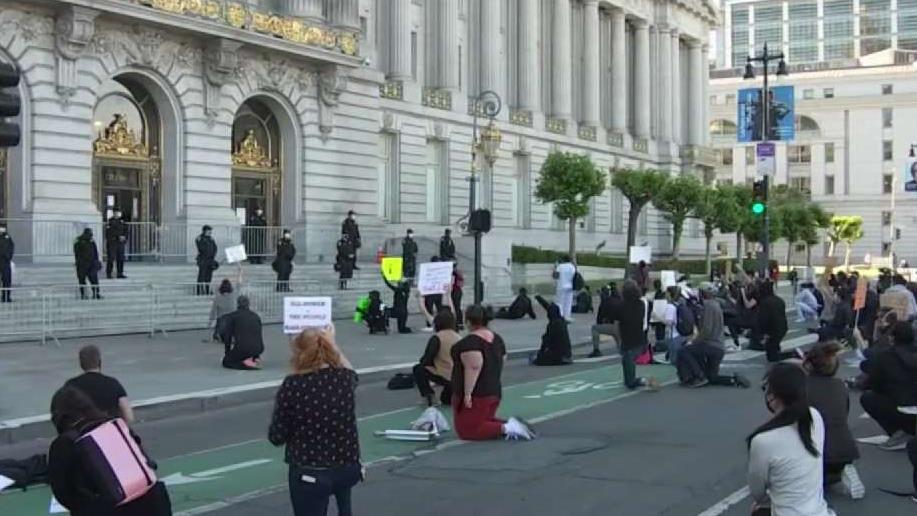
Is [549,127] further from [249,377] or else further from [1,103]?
[1,103]

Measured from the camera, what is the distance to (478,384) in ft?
37.5

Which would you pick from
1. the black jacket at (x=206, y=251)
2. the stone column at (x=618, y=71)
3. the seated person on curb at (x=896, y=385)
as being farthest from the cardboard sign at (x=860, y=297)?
the stone column at (x=618, y=71)

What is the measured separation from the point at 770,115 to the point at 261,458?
25.5 meters

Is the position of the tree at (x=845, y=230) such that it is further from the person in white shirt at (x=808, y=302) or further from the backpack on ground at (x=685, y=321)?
the backpack on ground at (x=685, y=321)

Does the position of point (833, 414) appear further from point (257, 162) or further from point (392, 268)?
point (257, 162)

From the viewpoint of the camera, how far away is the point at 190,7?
32.3 m

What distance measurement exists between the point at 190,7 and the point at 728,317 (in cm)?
1838

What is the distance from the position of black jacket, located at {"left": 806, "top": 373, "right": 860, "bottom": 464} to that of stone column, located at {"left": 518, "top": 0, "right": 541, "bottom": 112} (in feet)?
164

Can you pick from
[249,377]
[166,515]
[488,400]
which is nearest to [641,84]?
[249,377]

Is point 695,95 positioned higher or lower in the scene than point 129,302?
higher

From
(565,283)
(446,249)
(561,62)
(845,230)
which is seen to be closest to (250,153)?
(446,249)

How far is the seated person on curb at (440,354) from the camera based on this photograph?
12.6 m

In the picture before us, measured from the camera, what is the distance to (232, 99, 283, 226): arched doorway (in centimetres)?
3800

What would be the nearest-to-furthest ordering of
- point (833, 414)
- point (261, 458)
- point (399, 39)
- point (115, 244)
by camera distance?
point (833, 414) → point (261, 458) → point (115, 244) → point (399, 39)
